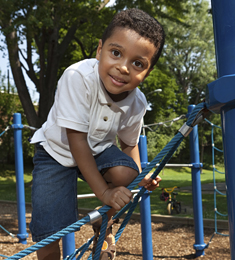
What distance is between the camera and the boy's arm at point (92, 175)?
139 centimetres

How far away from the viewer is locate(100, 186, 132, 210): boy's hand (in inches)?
54.3

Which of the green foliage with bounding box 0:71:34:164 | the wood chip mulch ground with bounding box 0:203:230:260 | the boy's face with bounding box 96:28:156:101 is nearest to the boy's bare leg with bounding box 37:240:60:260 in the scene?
the boy's face with bounding box 96:28:156:101

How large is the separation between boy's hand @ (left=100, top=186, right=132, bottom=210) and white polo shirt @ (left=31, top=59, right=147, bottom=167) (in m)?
0.35

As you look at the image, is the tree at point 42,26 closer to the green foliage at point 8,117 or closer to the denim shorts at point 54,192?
the denim shorts at point 54,192

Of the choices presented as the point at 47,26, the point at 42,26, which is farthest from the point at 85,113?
the point at 42,26

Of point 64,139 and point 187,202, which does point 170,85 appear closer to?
point 187,202

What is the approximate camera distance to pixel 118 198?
139 cm

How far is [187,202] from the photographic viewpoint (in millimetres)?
8227

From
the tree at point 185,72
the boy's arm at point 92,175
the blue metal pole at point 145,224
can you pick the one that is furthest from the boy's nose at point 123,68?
the tree at point 185,72

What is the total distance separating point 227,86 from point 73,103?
791mm

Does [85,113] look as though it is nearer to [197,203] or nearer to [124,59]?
[124,59]

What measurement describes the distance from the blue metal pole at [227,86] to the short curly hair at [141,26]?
Result: 42 centimetres

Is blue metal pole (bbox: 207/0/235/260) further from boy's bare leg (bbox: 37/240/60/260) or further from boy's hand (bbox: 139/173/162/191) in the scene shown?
boy's bare leg (bbox: 37/240/60/260)

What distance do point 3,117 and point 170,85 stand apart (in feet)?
41.2
